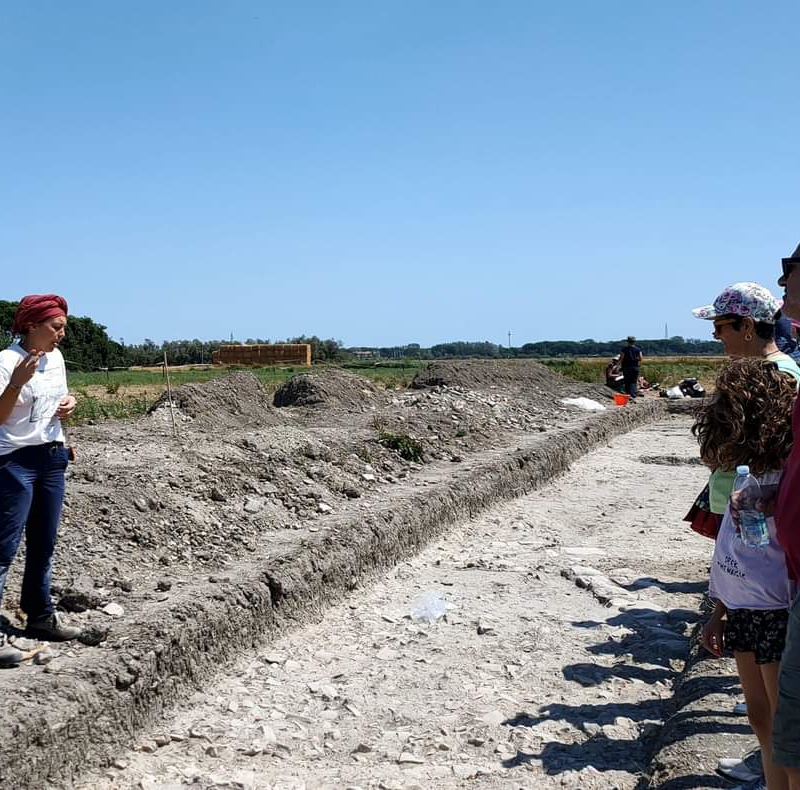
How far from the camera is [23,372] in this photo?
390 cm

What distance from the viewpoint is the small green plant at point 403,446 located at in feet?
35.9

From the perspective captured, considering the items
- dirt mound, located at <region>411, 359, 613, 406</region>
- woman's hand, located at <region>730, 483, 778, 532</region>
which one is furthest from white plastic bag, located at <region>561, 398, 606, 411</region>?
woman's hand, located at <region>730, 483, 778, 532</region>

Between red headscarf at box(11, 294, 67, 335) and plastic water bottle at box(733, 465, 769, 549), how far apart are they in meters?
3.11

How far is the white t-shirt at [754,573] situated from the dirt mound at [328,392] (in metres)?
13.3

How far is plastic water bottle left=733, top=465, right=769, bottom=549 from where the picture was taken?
270 centimetres

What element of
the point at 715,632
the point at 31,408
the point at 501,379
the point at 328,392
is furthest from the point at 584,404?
the point at 715,632

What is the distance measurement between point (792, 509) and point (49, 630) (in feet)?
11.8

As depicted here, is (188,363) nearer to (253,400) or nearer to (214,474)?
(253,400)

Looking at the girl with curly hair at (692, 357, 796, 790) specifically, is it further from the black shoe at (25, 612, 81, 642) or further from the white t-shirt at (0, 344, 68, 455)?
the black shoe at (25, 612, 81, 642)

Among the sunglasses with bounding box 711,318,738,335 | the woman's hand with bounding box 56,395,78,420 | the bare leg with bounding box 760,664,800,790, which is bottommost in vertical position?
the bare leg with bounding box 760,664,800,790

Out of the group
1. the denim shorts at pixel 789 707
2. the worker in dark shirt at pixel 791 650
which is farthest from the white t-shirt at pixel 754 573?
the denim shorts at pixel 789 707

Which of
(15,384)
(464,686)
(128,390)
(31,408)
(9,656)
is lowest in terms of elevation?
(464,686)

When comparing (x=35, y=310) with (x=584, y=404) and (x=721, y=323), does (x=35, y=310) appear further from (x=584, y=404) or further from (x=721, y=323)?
(x=584, y=404)

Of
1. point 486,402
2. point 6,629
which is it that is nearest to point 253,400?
point 486,402
